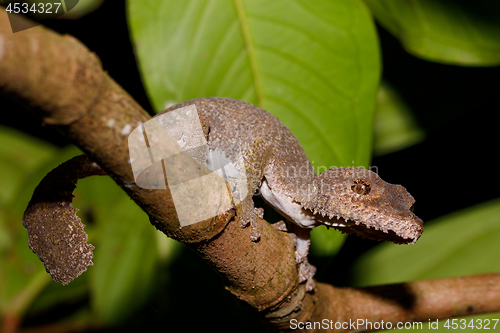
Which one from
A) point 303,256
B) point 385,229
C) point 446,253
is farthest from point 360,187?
point 446,253

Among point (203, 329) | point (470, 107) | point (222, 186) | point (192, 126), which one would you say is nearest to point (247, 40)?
point (192, 126)

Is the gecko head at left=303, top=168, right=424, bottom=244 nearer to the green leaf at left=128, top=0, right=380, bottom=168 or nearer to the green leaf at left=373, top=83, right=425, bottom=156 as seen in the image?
the green leaf at left=128, top=0, right=380, bottom=168

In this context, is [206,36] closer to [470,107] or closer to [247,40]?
[247,40]

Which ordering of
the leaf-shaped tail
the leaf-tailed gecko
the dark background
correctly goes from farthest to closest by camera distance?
the dark background, the leaf-tailed gecko, the leaf-shaped tail

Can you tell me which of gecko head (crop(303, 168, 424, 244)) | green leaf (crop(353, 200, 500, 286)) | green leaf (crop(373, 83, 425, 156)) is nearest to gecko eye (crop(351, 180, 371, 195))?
gecko head (crop(303, 168, 424, 244))

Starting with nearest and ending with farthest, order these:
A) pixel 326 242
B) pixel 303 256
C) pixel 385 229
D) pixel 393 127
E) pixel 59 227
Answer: pixel 59 227 < pixel 385 229 < pixel 303 256 < pixel 326 242 < pixel 393 127

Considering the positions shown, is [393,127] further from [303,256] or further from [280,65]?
[303,256]
